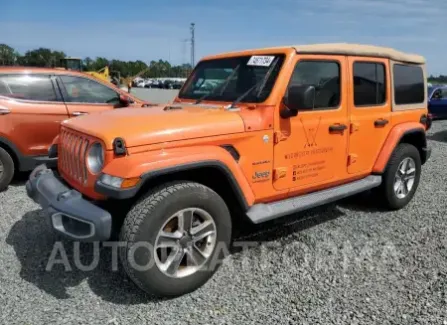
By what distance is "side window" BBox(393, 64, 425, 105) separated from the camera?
188 inches

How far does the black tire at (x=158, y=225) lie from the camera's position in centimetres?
284

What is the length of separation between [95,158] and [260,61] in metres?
1.75

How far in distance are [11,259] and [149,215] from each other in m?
1.64

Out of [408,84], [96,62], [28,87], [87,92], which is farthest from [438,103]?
[96,62]

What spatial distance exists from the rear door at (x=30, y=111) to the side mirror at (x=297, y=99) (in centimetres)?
380

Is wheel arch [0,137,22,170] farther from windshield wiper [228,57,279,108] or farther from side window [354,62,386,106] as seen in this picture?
side window [354,62,386,106]

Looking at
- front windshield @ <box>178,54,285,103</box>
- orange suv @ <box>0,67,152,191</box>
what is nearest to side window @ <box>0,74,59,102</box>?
orange suv @ <box>0,67,152,191</box>

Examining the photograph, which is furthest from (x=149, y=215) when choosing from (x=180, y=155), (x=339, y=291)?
(x=339, y=291)

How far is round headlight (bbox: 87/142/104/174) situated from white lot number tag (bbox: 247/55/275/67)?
166cm

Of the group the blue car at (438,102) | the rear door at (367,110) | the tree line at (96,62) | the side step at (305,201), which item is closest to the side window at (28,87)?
the side step at (305,201)

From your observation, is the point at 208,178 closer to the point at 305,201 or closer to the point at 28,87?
the point at 305,201

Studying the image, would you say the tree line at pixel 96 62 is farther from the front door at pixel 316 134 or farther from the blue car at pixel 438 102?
the front door at pixel 316 134

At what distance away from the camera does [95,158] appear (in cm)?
307

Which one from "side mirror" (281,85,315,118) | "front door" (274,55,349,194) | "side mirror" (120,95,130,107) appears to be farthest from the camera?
"side mirror" (120,95,130,107)
